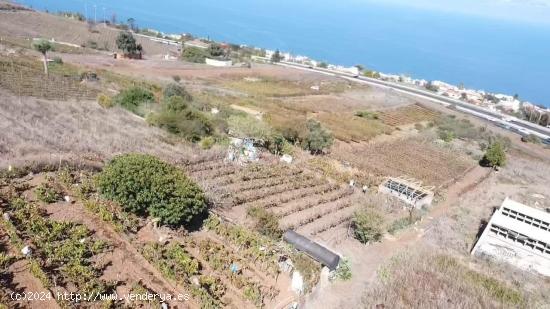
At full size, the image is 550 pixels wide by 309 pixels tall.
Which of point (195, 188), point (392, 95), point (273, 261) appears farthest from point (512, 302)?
point (392, 95)

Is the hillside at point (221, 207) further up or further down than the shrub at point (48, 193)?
further down

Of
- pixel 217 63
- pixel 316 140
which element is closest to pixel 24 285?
pixel 316 140

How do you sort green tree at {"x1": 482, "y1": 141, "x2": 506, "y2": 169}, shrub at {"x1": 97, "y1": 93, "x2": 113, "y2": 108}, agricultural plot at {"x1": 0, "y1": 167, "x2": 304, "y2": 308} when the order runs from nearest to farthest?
agricultural plot at {"x1": 0, "y1": 167, "x2": 304, "y2": 308} < shrub at {"x1": 97, "y1": 93, "x2": 113, "y2": 108} < green tree at {"x1": 482, "y1": 141, "x2": 506, "y2": 169}

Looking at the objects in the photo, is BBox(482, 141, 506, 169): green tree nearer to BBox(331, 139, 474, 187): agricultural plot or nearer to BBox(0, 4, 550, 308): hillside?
BBox(0, 4, 550, 308): hillside

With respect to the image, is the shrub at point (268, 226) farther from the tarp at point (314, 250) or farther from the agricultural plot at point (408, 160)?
the agricultural plot at point (408, 160)

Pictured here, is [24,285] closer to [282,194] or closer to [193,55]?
[282,194]

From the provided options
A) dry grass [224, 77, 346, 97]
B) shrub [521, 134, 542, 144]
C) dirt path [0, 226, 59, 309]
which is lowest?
dry grass [224, 77, 346, 97]

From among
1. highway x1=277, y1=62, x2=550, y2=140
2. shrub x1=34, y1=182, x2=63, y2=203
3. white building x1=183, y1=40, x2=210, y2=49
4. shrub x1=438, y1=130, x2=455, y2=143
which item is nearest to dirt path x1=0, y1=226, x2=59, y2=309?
shrub x1=34, y1=182, x2=63, y2=203

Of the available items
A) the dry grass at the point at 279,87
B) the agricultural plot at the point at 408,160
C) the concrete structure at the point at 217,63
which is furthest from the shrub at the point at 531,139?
the concrete structure at the point at 217,63
